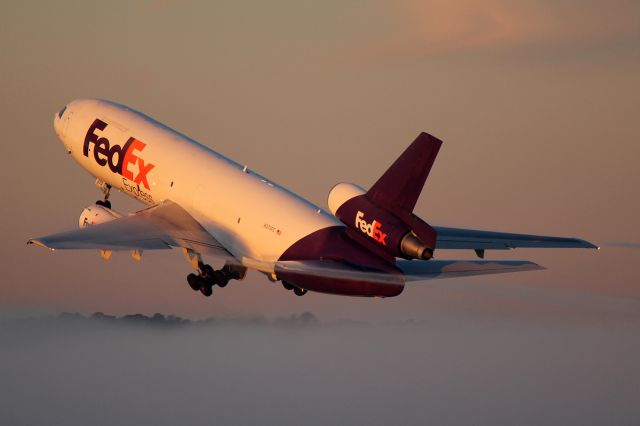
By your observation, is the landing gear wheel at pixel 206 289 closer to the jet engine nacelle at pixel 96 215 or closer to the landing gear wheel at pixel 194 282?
the landing gear wheel at pixel 194 282

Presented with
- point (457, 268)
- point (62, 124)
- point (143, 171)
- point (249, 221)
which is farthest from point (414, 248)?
point (62, 124)

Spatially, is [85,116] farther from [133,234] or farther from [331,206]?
[331,206]

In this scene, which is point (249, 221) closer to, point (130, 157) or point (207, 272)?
point (207, 272)

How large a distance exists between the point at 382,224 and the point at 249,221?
21.1 feet

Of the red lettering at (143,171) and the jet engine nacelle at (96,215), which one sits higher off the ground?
the red lettering at (143,171)

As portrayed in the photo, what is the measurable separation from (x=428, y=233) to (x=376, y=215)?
196 centimetres

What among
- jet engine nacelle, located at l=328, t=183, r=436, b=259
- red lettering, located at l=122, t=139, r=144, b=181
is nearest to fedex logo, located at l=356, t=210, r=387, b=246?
jet engine nacelle, located at l=328, t=183, r=436, b=259

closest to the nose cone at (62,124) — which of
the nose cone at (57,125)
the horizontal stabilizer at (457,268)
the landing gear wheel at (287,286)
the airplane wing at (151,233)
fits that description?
the nose cone at (57,125)

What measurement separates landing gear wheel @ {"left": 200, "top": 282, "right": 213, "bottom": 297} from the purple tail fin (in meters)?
9.46

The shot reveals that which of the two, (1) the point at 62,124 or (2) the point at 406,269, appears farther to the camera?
(1) the point at 62,124

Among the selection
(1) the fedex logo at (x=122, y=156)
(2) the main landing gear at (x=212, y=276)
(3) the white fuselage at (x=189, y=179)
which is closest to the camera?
(3) the white fuselage at (x=189, y=179)

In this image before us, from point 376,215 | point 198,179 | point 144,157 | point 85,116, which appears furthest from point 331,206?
point 85,116

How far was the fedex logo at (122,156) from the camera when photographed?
52375 mm

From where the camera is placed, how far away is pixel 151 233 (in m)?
49.3
